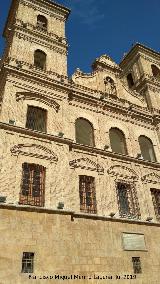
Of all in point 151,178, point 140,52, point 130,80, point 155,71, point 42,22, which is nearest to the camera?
point 151,178

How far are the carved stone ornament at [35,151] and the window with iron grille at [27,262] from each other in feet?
12.7

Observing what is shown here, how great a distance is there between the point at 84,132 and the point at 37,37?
664 centimetres

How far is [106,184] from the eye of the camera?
13.9 meters

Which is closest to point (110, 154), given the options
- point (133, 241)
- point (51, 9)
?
point (133, 241)

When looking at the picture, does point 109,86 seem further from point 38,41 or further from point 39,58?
point 38,41

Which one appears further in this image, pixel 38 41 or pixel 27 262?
pixel 38 41

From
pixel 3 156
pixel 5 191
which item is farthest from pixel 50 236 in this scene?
pixel 3 156

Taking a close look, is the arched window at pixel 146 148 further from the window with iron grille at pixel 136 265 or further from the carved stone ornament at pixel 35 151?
the carved stone ornament at pixel 35 151

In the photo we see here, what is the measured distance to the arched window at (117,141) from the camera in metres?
16.1

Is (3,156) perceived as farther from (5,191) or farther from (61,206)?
(61,206)

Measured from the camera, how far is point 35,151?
12477 millimetres

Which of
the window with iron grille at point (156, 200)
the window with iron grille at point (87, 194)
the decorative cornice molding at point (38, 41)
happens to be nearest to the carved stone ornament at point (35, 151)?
the window with iron grille at point (87, 194)

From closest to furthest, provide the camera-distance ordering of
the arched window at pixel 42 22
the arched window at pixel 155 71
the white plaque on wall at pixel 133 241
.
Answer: the white plaque on wall at pixel 133 241 → the arched window at pixel 42 22 → the arched window at pixel 155 71

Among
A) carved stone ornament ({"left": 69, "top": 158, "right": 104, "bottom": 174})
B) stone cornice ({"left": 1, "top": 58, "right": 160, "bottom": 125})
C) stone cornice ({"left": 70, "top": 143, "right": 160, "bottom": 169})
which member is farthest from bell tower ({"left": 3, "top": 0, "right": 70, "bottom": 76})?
carved stone ornament ({"left": 69, "top": 158, "right": 104, "bottom": 174})
